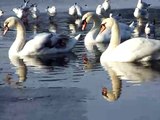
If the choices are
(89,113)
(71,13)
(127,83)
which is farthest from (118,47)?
(71,13)

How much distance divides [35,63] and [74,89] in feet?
12.9

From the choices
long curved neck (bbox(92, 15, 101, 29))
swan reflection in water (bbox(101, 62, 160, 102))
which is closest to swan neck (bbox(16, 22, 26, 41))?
long curved neck (bbox(92, 15, 101, 29))

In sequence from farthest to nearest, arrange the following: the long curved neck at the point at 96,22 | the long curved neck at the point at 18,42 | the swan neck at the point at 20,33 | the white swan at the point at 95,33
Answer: the long curved neck at the point at 96,22
the white swan at the point at 95,33
the swan neck at the point at 20,33
the long curved neck at the point at 18,42

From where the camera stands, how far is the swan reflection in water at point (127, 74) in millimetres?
12523

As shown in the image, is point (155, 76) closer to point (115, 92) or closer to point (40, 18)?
point (115, 92)

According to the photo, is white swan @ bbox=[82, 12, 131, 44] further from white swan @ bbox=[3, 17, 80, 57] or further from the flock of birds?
white swan @ bbox=[3, 17, 80, 57]

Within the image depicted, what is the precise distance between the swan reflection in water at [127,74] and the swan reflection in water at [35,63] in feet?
4.46

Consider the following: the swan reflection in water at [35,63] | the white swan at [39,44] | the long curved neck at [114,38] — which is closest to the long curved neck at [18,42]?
the white swan at [39,44]

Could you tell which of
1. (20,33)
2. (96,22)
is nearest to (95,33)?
(96,22)

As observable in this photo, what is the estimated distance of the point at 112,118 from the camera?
10430 millimetres

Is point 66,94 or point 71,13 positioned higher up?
point 66,94

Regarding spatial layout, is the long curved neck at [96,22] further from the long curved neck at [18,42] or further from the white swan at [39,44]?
the long curved neck at [18,42]

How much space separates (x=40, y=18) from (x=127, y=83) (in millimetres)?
20161

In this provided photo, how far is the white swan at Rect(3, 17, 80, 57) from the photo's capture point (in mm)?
18031
